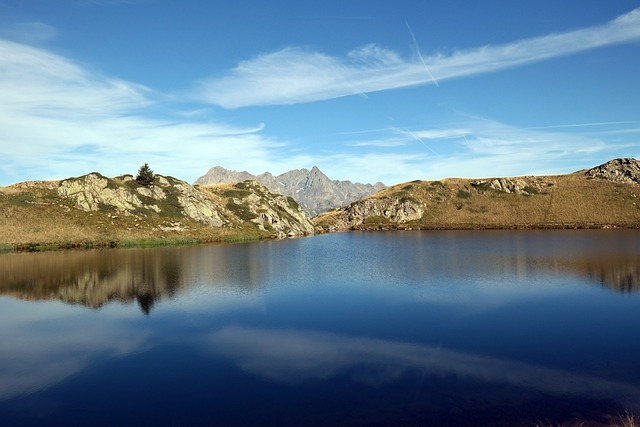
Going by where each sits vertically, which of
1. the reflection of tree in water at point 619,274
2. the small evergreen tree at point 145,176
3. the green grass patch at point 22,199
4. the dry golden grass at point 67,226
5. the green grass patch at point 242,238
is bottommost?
the reflection of tree in water at point 619,274

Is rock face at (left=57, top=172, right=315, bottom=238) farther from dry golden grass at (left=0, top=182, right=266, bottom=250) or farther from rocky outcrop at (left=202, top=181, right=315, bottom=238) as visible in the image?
dry golden grass at (left=0, top=182, right=266, bottom=250)

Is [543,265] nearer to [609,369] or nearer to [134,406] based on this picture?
[609,369]

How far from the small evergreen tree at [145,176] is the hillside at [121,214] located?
2.49m

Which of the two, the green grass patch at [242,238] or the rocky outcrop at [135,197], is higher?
the rocky outcrop at [135,197]

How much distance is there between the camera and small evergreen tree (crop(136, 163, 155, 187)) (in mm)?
169100

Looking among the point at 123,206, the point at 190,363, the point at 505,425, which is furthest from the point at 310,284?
the point at 123,206

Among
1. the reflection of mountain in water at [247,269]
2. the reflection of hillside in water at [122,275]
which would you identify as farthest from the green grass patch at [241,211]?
the reflection of hillside in water at [122,275]

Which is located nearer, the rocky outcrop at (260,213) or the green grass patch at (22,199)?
the green grass patch at (22,199)

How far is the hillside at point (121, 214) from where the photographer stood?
120938 mm

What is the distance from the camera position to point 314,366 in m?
28.3

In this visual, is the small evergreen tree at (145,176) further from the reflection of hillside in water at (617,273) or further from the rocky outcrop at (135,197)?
the reflection of hillside in water at (617,273)

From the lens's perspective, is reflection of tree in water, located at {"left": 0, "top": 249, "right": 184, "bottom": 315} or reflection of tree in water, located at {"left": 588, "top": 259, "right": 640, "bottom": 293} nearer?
reflection of tree in water, located at {"left": 588, "top": 259, "right": 640, "bottom": 293}

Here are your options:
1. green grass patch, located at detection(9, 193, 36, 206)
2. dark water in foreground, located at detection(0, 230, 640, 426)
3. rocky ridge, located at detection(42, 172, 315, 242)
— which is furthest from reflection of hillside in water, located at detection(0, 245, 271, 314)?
rocky ridge, located at detection(42, 172, 315, 242)

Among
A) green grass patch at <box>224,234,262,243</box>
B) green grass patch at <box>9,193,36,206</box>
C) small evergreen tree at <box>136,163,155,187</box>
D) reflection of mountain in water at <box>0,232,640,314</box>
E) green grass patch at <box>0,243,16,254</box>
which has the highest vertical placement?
small evergreen tree at <box>136,163,155,187</box>
